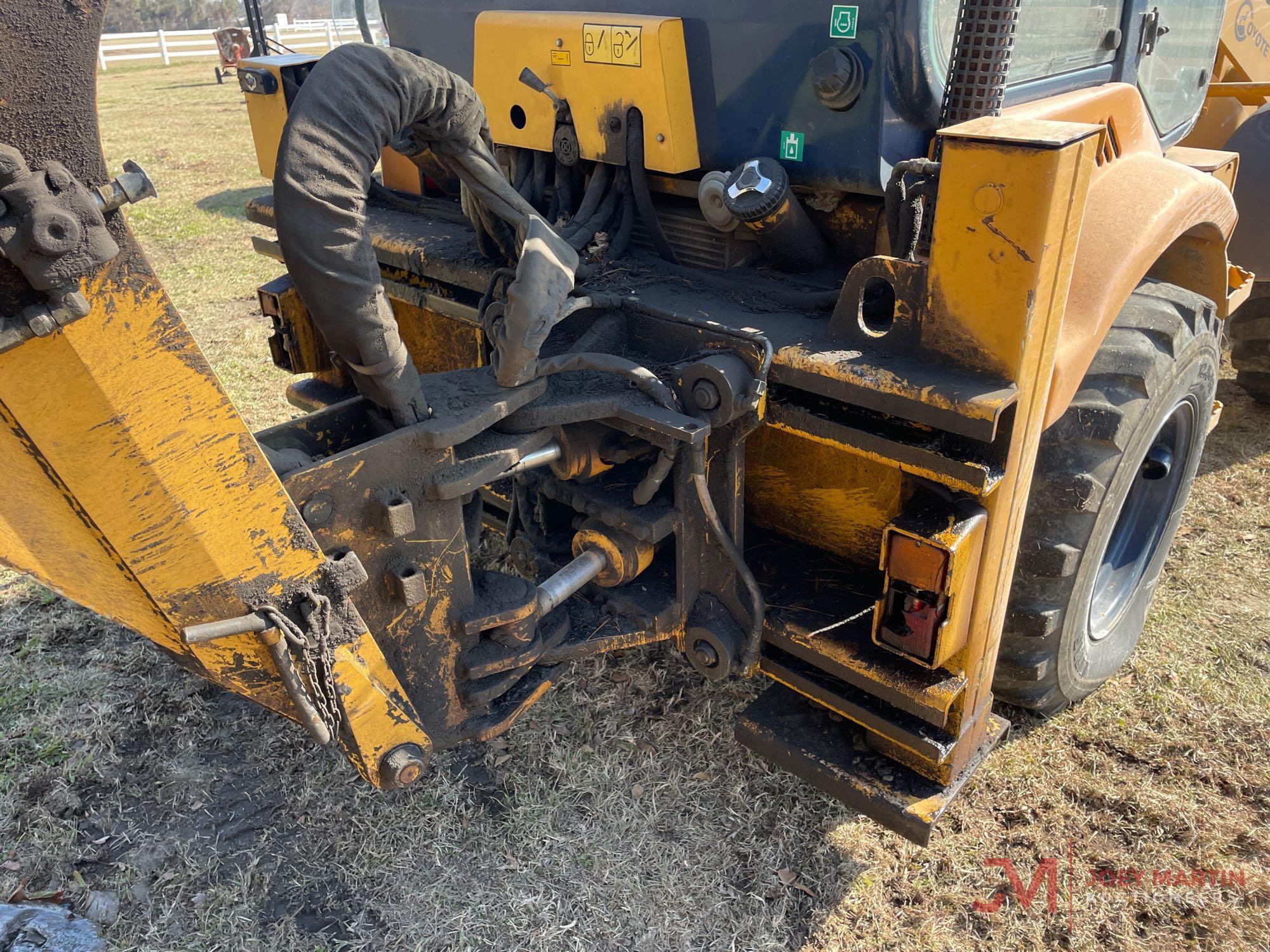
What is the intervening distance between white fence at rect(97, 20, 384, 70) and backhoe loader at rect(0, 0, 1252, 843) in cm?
2433

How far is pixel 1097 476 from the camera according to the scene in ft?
7.27

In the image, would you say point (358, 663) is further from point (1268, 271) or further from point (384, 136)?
point (1268, 271)

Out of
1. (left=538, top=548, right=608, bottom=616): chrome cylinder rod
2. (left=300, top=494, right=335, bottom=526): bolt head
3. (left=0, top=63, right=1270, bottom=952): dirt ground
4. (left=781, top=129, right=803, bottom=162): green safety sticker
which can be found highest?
(left=781, top=129, right=803, bottom=162): green safety sticker

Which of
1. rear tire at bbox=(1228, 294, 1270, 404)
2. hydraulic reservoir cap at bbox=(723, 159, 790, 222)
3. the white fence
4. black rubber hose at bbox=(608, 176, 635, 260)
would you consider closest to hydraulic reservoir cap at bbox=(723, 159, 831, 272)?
hydraulic reservoir cap at bbox=(723, 159, 790, 222)

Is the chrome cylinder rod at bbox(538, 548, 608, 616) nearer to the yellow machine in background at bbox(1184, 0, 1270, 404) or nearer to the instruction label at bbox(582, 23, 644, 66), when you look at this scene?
the instruction label at bbox(582, 23, 644, 66)

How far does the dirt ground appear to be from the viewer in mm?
2289

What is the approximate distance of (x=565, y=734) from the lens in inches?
112

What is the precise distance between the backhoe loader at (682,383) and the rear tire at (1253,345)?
1.75 meters

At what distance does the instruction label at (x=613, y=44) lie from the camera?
96.5 inches

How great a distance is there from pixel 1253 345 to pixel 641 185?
3.52 metres

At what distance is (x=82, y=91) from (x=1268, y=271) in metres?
4.18

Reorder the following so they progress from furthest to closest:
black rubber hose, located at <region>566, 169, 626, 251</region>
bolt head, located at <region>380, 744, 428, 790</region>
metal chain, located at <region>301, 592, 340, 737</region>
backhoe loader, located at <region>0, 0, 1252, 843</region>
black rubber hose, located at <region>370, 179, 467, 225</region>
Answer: black rubber hose, located at <region>370, 179, 467, 225</region>
black rubber hose, located at <region>566, 169, 626, 251</region>
bolt head, located at <region>380, 744, 428, 790</region>
metal chain, located at <region>301, 592, 340, 737</region>
backhoe loader, located at <region>0, 0, 1252, 843</region>

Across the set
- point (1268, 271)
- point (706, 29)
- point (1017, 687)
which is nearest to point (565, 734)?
point (1017, 687)

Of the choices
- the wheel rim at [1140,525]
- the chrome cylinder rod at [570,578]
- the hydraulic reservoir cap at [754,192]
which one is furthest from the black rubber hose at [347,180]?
the wheel rim at [1140,525]
